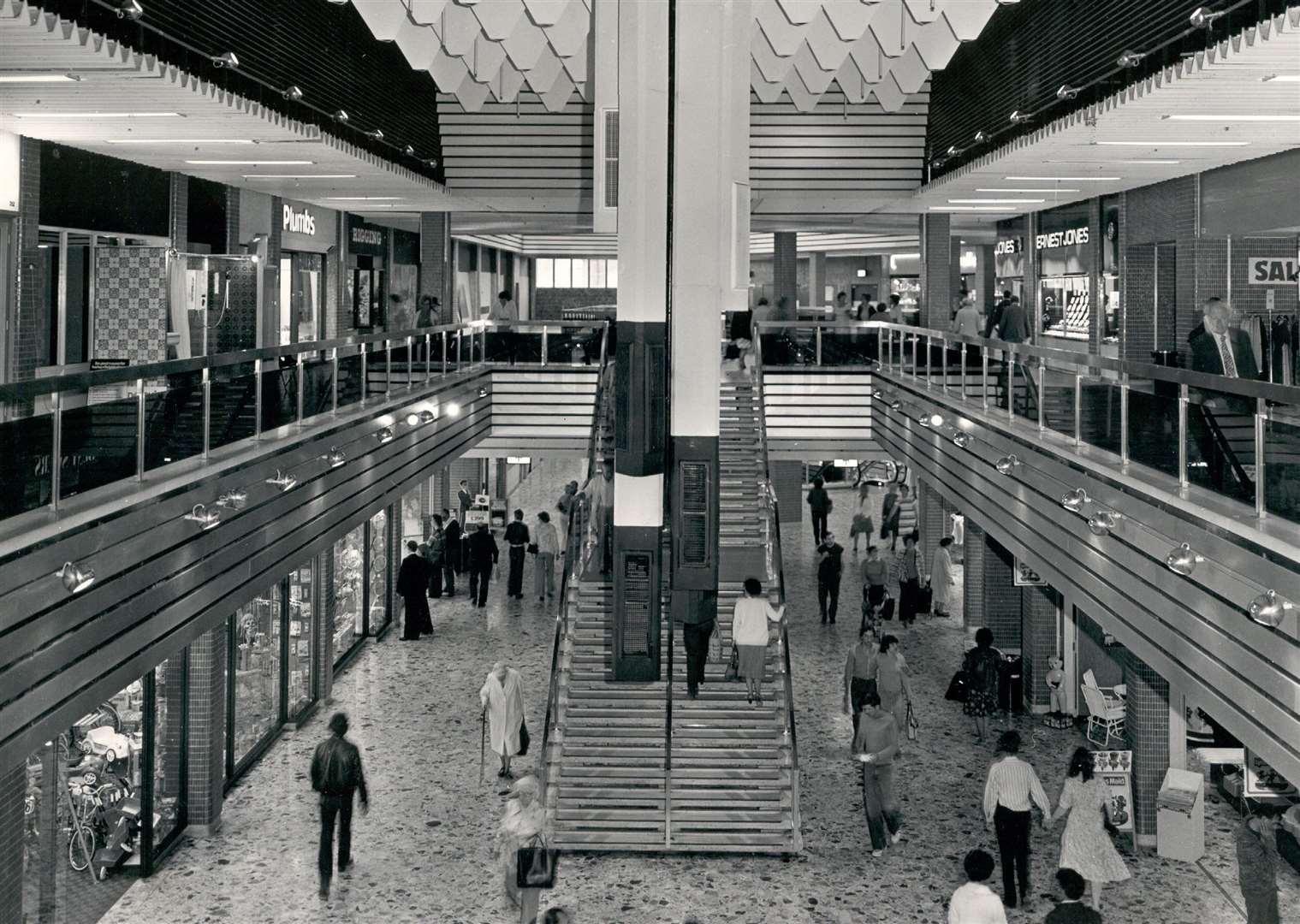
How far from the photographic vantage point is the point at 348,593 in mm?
19375

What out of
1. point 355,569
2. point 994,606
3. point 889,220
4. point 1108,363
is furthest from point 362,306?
point 1108,363

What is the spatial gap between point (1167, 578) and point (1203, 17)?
12.4ft

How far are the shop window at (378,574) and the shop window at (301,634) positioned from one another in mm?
3471

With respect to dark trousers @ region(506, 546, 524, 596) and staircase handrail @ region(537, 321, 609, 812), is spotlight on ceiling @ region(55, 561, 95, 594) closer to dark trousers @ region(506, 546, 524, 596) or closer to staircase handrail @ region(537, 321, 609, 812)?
staircase handrail @ region(537, 321, 609, 812)

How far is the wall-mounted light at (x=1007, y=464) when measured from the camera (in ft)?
39.1

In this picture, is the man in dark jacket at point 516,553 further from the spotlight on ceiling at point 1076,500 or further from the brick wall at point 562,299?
the brick wall at point 562,299

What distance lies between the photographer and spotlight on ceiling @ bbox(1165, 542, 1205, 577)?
735cm

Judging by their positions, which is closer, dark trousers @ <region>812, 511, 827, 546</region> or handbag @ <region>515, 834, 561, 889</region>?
handbag @ <region>515, 834, 561, 889</region>

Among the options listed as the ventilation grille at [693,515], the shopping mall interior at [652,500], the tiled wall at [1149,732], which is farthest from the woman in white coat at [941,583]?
the ventilation grille at [693,515]

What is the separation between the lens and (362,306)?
2661cm

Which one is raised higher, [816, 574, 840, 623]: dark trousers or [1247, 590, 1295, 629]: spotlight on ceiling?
[1247, 590, 1295, 629]: spotlight on ceiling

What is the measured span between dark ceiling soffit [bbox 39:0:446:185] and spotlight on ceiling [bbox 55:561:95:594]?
349 cm

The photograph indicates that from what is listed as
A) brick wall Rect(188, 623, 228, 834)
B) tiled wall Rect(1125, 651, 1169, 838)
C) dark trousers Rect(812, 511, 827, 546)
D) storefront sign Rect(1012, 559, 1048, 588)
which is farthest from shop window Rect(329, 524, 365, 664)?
dark trousers Rect(812, 511, 827, 546)

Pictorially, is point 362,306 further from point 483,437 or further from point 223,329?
point 223,329
